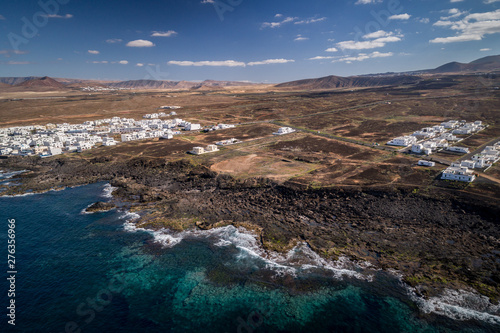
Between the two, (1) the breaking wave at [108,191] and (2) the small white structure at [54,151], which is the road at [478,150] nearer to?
(1) the breaking wave at [108,191]

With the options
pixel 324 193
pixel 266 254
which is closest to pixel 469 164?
pixel 324 193

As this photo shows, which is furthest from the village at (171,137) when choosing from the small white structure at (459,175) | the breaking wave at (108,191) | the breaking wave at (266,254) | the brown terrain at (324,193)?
the breaking wave at (266,254)

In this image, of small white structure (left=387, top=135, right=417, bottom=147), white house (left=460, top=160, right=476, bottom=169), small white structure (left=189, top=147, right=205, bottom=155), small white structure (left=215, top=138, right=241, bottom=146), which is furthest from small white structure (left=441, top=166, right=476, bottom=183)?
small white structure (left=189, top=147, right=205, bottom=155)

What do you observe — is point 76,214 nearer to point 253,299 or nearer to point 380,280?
point 253,299

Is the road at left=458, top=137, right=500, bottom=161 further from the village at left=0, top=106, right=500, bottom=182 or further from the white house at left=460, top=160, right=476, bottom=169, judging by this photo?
the white house at left=460, top=160, right=476, bottom=169

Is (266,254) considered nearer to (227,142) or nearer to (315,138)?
(227,142)

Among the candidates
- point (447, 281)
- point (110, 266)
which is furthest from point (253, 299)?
point (447, 281)
